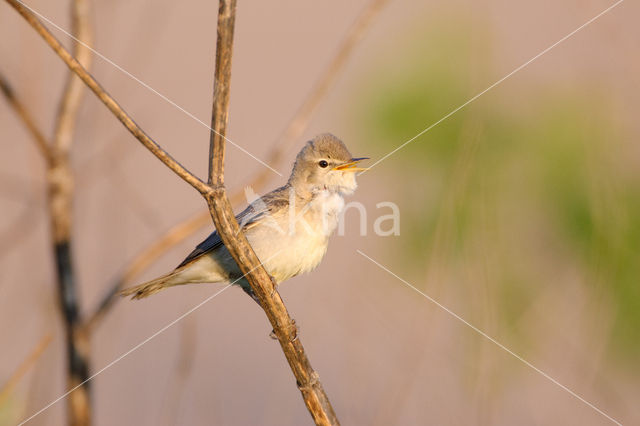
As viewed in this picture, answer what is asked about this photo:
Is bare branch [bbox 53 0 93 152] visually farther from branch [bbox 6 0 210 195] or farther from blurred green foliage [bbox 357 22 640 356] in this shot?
blurred green foliage [bbox 357 22 640 356]

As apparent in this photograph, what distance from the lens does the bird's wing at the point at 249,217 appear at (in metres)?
4.01

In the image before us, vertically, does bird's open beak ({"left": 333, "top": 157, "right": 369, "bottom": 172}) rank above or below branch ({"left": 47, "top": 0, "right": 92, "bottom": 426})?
above

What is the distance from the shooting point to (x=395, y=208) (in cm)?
435

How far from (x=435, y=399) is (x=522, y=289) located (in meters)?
2.20

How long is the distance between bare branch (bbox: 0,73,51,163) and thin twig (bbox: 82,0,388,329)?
0.63m

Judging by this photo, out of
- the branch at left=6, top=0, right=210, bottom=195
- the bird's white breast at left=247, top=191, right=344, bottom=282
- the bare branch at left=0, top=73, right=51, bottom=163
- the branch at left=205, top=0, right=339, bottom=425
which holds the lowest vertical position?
the branch at left=205, top=0, right=339, bottom=425

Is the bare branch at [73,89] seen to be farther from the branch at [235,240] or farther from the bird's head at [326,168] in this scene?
the bird's head at [326,168]

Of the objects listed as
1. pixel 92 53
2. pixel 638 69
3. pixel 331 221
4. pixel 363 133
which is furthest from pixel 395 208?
pixel 92 53

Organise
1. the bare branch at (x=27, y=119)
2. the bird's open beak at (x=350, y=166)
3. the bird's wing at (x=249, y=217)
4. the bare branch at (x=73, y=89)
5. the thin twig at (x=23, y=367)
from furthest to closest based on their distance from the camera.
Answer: the bird's open beak at (x=350, y=166) → the bird's wing at (x=249, y=217) → the bare branch at (x=73, y=89) → the bare branch at (x=27, y=119) → the thin twig at (x=23, y=367)

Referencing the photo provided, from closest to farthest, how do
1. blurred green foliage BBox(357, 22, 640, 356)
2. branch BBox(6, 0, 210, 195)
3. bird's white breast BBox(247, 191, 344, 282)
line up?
branch BBox(6, 0, 210, 195) < bird's white breast BBox(247, 191, 344, 282) < blurred green foliage BBox(357, 22, 640, 356)

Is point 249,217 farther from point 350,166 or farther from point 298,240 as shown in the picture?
point 350,166

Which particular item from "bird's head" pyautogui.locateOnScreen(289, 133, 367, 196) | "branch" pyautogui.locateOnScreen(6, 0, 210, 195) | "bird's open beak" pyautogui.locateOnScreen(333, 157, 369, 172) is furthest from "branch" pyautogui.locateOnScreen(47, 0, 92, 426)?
"bird's open beak" pyautogui.locateOnScreen(333, 157, 369, 172)

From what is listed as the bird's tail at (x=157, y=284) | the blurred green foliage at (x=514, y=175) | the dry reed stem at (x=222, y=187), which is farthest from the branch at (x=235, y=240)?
the blurred green foliage at (x=514, y=175)

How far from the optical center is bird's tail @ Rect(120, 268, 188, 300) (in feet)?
12.3
